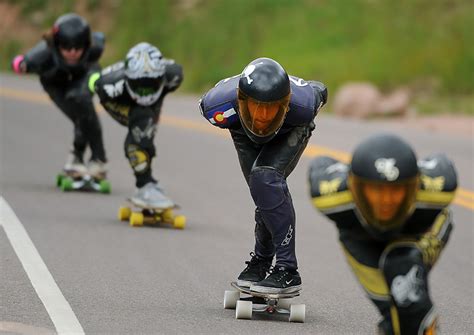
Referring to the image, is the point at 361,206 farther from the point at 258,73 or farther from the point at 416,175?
the point at 258,73

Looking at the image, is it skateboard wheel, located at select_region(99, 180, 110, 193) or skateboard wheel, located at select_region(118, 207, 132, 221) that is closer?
skateboard wheel, located at select_region(118, 207, 132, 221)

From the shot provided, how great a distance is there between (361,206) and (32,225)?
6675 mm

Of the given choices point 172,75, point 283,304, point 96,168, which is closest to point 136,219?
point 172,75

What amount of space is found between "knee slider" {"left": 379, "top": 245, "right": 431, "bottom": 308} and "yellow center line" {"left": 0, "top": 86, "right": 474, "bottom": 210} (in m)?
9.62

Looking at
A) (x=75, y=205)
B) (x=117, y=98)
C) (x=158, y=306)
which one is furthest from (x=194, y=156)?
(x=158, y=306)

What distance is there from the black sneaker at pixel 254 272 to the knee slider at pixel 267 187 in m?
0.58

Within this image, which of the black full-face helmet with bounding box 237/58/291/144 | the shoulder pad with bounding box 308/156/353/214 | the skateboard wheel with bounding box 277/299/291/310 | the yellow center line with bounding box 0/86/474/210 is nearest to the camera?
the shoulder pad with bounding box 308/156/353/214

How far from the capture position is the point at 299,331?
9047 millimetres

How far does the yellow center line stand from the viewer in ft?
56.8

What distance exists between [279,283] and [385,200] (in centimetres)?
266

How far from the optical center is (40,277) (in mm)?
10375

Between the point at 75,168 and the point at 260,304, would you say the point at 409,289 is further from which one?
the point at 75,168

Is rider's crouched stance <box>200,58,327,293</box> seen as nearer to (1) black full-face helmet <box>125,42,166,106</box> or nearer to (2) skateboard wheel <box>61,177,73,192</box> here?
(1) black full-face helmet <box>125,42,166,106</box>

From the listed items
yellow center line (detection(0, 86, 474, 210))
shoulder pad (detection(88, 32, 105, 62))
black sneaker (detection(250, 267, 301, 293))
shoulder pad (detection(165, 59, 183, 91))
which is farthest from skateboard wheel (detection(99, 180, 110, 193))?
black sneaker (detection(250, 267, 301, 293))
